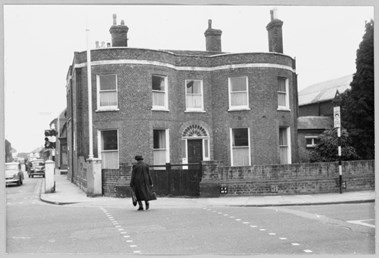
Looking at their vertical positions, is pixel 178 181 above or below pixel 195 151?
below

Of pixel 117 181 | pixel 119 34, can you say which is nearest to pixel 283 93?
pixel 119 34

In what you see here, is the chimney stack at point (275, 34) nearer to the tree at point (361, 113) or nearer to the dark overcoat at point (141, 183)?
the tree at point (361, 113)

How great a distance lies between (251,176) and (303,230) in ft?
28.1

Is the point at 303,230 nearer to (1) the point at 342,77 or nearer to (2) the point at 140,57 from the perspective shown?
(2) the point at 140,57

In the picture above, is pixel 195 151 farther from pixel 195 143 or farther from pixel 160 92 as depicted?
pixel 160 92

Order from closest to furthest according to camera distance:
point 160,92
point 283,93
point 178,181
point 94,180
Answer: point 178,181 → point 94,180 → point 160,92 → point 283,93

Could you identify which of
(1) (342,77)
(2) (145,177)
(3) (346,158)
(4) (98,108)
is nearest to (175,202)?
(2) (145,177)

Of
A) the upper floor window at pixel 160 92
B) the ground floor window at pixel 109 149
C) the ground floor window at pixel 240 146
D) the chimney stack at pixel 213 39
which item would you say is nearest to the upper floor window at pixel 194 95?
the upper floor window at pixel 160 92

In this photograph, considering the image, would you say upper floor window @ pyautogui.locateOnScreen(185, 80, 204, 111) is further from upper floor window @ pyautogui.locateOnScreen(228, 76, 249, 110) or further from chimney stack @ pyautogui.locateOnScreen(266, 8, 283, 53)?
chimney stack @ pyautogui.locateOnScreen(266, 8, 283, 53)

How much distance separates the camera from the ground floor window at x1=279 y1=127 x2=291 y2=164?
2716cm

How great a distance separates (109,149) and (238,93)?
7.87m

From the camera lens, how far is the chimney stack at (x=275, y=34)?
28562 mm

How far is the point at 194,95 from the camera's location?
27.4 metres

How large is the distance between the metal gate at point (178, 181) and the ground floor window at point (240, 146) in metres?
7.03
